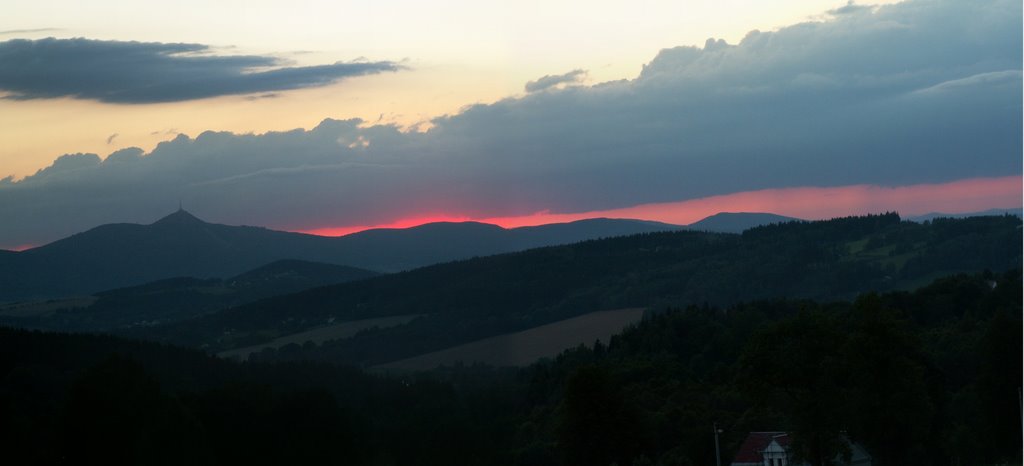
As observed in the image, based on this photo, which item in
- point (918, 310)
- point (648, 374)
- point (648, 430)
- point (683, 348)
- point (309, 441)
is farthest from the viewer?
point (683, 348)

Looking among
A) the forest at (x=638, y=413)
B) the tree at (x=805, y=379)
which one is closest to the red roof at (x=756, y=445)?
the forest at (x=638, y=413)

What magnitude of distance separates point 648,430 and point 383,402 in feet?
190

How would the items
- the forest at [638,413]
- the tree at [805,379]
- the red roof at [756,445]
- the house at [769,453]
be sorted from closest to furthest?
1. the tree at [805,379]
2. the forest at [638,413]
3. the house at [769,453]
4. the red roof at [756,445]

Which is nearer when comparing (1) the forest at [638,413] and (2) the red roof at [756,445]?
(1) the forest at [638,413]

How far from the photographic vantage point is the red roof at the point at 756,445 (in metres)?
81.8

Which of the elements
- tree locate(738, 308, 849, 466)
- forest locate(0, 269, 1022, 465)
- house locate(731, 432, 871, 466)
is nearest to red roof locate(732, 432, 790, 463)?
house locate(731, 432, 871, 466)

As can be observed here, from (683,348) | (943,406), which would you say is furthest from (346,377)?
(943,406)

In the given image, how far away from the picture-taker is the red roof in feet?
268

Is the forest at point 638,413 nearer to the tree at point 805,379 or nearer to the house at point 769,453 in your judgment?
the tree at point 805,379

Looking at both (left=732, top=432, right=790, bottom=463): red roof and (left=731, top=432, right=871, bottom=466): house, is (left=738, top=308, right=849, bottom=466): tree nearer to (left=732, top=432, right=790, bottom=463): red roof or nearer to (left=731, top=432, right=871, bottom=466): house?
(left=731, top=432, right=871, bottom=466): house

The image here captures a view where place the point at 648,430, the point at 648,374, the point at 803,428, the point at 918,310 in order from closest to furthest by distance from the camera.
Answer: the point at 803,428 < the point at 648,430 < the point at 648,374 < the point at 918,310

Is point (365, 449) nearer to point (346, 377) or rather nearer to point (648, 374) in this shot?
point (648, 374)

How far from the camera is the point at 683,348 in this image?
165m

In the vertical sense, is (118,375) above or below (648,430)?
above
